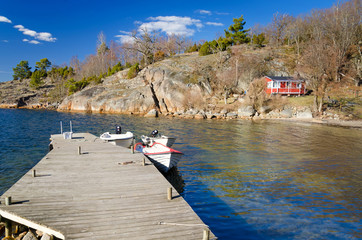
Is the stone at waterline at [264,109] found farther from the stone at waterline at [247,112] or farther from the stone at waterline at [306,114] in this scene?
the stone at waterline at [306,114]

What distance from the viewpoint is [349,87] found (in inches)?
2026

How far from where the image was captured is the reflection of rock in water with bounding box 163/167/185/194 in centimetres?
1251

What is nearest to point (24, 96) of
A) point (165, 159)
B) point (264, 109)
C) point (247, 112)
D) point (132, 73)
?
point (132, 73)

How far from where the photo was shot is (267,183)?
42.5 feet

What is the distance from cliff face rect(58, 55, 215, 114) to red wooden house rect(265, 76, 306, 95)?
15911 millimetres

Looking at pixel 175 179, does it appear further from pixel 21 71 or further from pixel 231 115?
pixel 21 71

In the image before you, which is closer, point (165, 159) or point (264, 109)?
point (165, 159)

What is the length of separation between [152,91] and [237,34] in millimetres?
42381

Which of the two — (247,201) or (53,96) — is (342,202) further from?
(53,96)

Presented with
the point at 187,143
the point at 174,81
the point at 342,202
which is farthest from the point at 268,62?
the point at 342,202

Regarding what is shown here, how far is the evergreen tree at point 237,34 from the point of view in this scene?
8400cm

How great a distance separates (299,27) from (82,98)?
7350cm

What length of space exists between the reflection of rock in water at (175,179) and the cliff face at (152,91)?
44.3 meters

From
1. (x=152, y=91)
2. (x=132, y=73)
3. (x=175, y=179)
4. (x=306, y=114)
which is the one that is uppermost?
(x=132, y=73)
